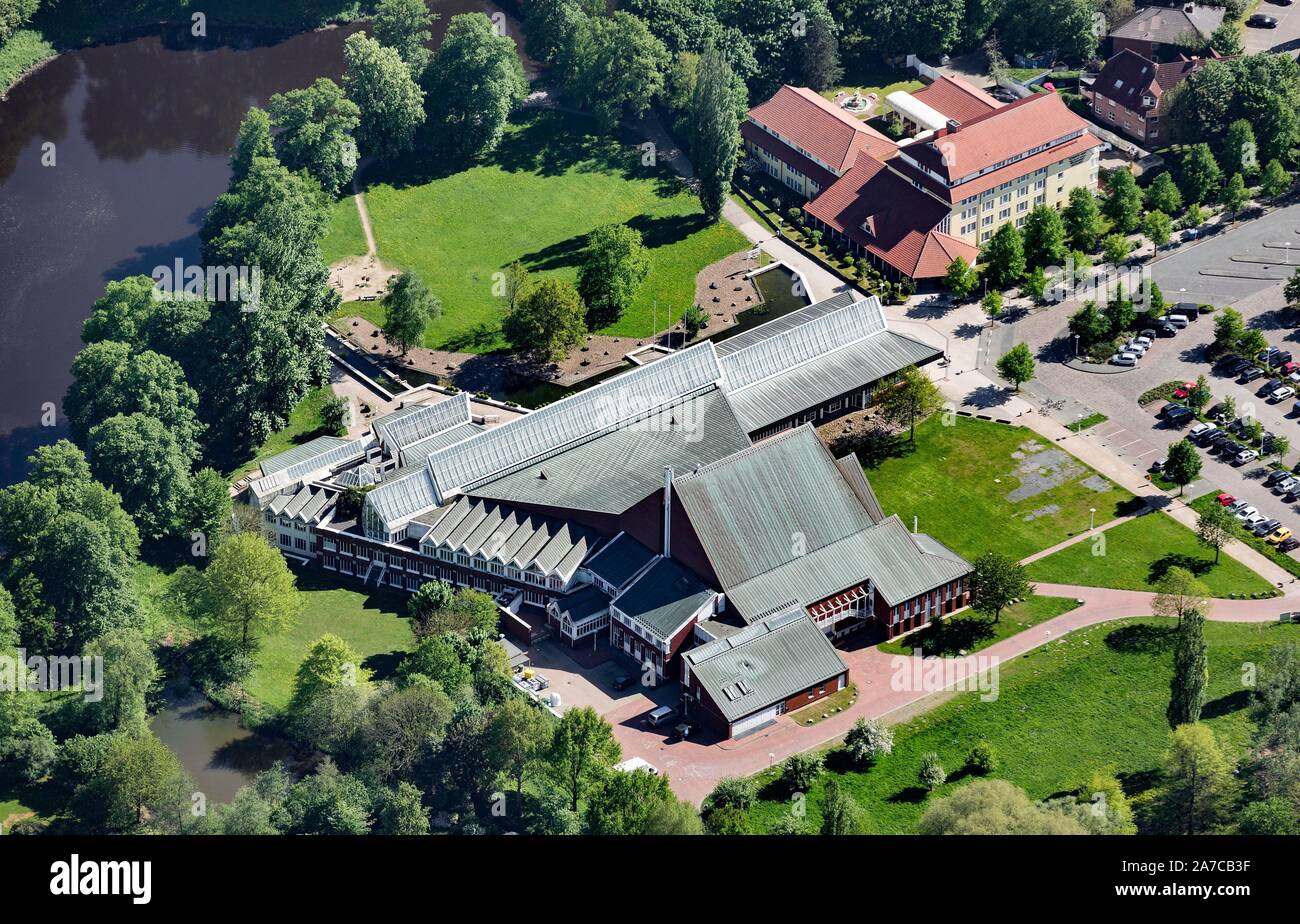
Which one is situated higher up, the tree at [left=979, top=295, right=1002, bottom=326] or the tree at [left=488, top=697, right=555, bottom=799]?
the tree at [left=979, top=295, right=1002, bottom=326]

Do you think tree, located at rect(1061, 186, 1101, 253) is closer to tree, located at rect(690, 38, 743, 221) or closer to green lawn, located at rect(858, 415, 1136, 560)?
green lawn, located at rect(858, 415, 1136, 560)

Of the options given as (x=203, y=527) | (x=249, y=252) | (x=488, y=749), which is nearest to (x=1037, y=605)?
(x=488, y=749)

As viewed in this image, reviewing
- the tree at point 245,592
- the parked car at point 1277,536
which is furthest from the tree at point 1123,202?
the tree at point 245,592

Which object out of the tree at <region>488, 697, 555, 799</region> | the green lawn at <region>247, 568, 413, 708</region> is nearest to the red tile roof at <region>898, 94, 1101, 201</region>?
the green lawn at <region>247, 568, 413, 708</region>

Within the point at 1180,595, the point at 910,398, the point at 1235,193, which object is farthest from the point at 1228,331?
the point at 1180,595

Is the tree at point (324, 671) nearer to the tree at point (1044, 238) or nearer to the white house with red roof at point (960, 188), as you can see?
the white house with red roof at point (960, 188)
